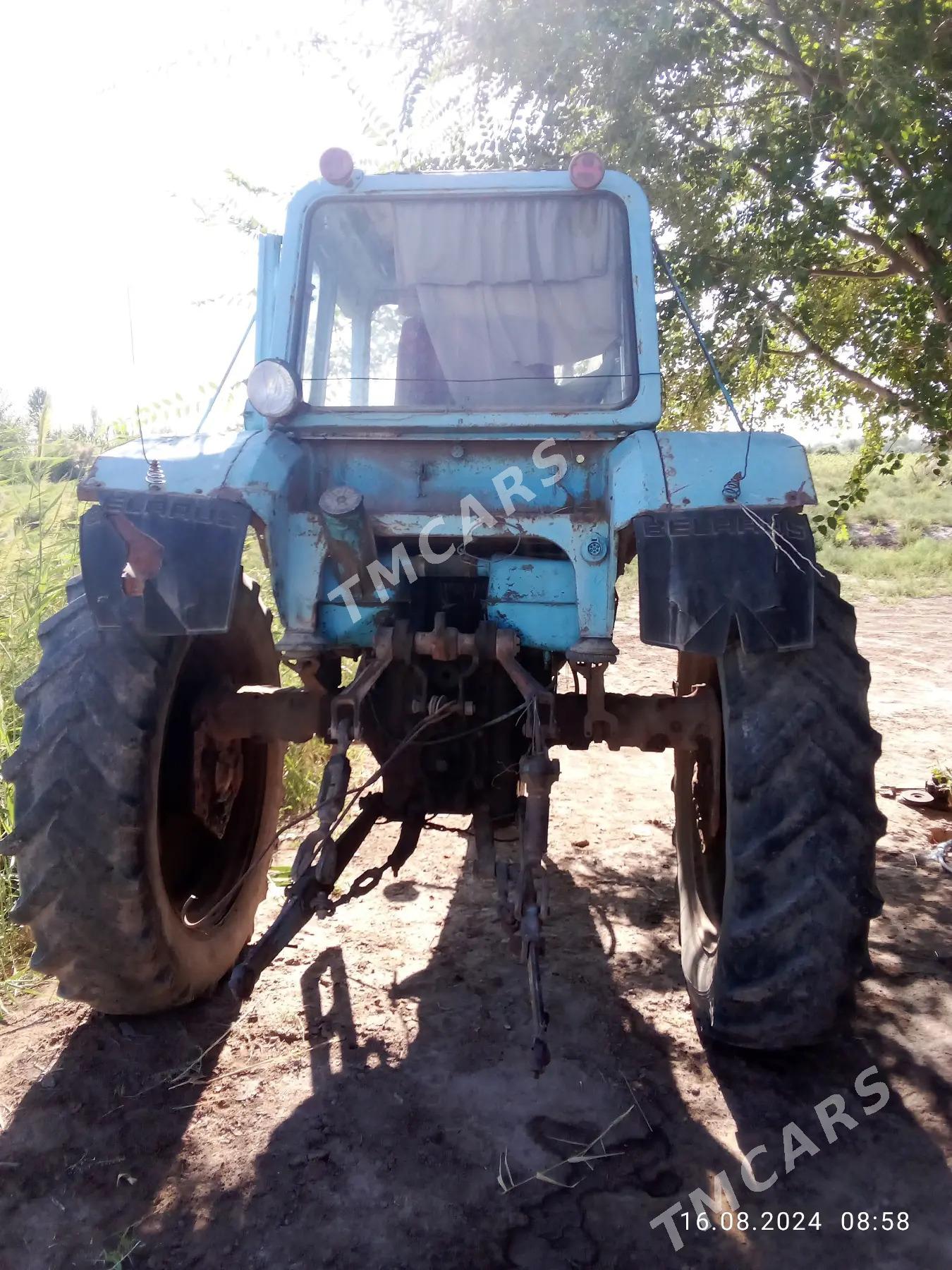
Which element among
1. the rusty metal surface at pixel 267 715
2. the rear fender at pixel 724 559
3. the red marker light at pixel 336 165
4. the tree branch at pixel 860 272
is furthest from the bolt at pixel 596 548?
the tree branch at pixel 860 272

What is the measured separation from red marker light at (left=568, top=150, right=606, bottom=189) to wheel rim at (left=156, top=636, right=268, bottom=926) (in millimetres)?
1736

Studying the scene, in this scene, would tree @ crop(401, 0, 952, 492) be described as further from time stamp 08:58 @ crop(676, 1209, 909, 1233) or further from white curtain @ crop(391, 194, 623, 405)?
time stamp 08:58 @ crop(676, 1209, 909, 1233)

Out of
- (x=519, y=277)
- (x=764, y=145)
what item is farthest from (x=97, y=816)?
(x=764, y=145)

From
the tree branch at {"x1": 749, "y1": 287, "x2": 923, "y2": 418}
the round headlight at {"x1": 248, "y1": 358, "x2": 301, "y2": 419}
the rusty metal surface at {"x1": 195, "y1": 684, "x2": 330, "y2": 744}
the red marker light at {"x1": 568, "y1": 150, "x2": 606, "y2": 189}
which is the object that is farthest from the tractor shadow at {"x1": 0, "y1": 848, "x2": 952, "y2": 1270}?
the tree branch at {"x1": 749, "y1": 287, "x2": 923, "y2": 418}

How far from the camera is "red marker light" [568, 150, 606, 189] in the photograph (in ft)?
8.96

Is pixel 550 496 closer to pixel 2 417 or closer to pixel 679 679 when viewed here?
pixel 679 679

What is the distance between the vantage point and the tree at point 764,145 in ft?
12.9

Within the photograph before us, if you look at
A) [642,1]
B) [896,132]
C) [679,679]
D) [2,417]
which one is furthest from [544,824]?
[2,417]

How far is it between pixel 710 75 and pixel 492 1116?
5051 millimetres

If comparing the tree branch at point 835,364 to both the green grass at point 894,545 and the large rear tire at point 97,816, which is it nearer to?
the large rear tire at point 97,816

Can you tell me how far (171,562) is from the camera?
228 cm

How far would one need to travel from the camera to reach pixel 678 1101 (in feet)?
7.85

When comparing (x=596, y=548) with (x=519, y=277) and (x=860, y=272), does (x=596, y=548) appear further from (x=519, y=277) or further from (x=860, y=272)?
(x=860, y=272)

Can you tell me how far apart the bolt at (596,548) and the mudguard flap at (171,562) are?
2.95ft
